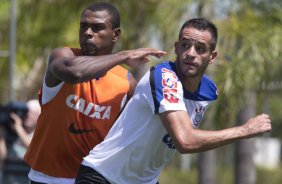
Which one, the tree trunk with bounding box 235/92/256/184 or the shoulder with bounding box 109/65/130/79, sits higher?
the shoulder with bounding box 109/65/130/79

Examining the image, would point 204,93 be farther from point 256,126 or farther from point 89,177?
point 89,177

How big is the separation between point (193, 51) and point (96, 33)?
3.06 ft

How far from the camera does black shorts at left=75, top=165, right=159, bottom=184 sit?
18.7ft

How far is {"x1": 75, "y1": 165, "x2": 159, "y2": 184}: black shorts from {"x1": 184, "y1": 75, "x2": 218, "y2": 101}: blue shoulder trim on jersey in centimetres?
71

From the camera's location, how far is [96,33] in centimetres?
616

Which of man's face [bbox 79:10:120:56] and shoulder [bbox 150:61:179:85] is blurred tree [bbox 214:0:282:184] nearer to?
man's face [bbox 79:10:120:56]

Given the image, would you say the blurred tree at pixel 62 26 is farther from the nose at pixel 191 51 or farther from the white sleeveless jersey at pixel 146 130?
the nose at pixel 191 51

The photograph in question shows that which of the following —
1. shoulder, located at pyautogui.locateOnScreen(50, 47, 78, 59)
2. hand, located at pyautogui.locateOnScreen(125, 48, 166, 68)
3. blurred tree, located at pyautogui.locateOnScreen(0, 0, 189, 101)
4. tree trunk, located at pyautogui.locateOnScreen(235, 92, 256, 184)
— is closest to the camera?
hand, located at pyautogui.locateOnScreen(125, 48, 166, 68)

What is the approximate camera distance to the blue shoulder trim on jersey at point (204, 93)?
221 inches

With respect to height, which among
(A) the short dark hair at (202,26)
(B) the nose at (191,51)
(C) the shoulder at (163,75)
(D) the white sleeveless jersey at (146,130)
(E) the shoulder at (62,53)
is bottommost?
(D) the white sleeveless jersey at (146,130)

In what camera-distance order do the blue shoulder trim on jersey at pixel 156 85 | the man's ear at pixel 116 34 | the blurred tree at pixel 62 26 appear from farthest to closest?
the blurred tree at pixel 62 26
the man's ear at pixel 116 34
the blue shoulder trim on jersey at pixel 156 85

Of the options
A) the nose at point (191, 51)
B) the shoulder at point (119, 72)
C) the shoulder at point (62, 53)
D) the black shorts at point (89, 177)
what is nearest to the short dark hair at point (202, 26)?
the nose at point (191, 51)

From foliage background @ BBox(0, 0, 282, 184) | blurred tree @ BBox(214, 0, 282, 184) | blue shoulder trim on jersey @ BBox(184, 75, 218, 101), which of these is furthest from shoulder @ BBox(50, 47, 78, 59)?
blurred tree @ BBox(214, 0, 282, 184)

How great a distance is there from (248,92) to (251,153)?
81.3 inches
